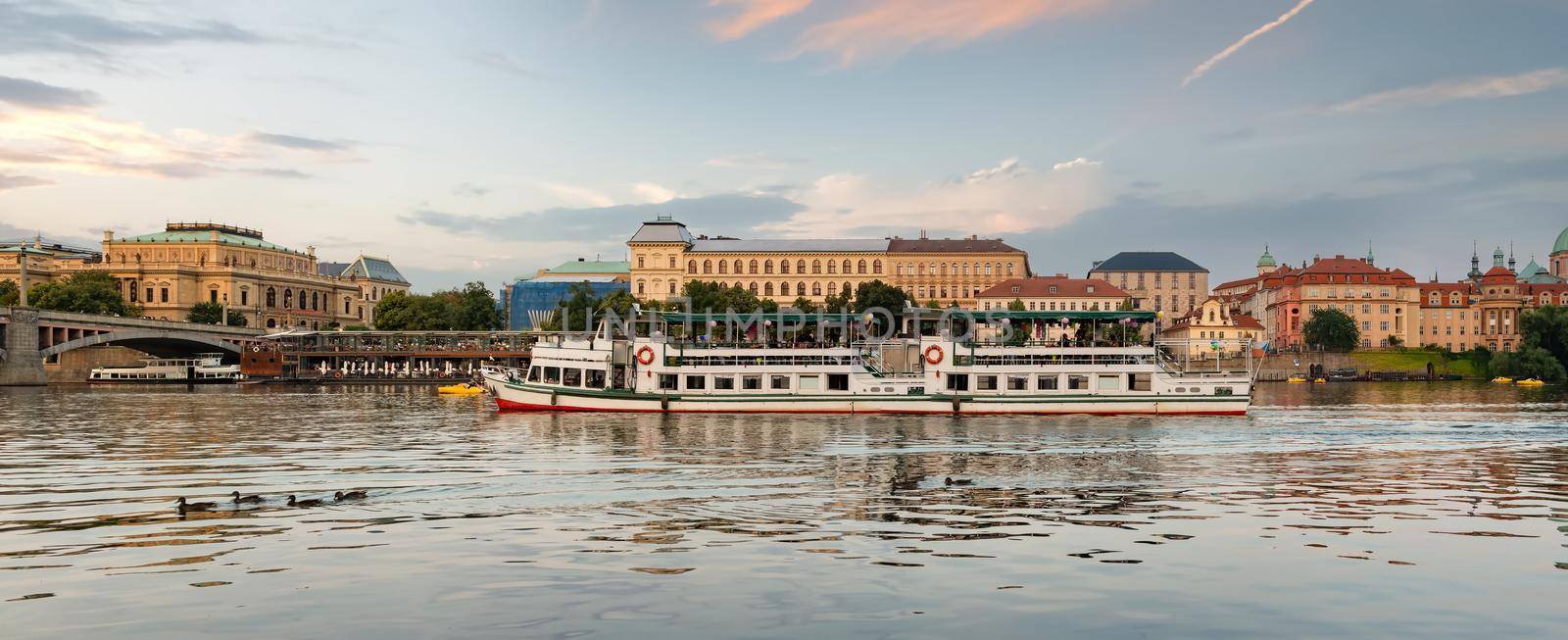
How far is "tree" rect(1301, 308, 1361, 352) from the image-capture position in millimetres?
165125

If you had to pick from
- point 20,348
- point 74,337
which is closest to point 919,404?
point 20,348

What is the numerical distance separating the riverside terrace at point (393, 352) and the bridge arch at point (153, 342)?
7.87m

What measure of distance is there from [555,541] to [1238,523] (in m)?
14.2

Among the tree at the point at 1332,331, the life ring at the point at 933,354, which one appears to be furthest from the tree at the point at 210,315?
the tree at the point at 1332,331

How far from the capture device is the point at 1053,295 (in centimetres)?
18150

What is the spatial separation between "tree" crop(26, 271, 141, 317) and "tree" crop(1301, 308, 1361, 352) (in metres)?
169

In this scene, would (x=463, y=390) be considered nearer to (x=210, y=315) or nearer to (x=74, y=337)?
(x=74, y=337)

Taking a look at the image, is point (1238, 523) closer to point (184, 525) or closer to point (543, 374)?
point (184, 525)

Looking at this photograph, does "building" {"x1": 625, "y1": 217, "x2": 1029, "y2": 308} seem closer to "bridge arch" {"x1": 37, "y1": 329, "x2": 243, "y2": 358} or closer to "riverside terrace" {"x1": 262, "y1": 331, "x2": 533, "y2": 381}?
"riverside terrace" {"x1": 262, "y1": 331, "x2": 533, "y2": 381}

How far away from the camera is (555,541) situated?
22234mm

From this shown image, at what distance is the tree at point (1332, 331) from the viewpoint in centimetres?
16512

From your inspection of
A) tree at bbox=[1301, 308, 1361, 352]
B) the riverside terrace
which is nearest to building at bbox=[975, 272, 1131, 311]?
tree at bbox=[1301, 308, 1361, 352]

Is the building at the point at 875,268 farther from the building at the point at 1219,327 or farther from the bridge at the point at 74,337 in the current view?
the bridge at the point at 74,337

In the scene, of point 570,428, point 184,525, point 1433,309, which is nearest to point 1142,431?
point 570,428
